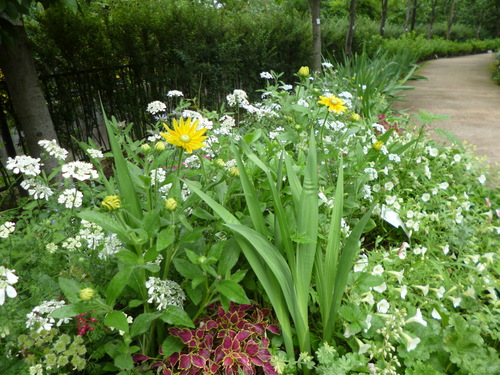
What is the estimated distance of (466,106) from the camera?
5.86m

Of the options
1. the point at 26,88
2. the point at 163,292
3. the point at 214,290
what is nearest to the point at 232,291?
the point at 214,290

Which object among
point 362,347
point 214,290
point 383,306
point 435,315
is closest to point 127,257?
point 214,290

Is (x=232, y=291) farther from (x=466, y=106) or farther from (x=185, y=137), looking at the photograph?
(x=466, y=106)

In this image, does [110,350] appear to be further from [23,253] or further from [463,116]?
[463,116]

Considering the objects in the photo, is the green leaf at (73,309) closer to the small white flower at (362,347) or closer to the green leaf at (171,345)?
the green leaf at (171,345)

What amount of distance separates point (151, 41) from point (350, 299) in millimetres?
3867

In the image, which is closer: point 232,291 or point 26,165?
point 232,291

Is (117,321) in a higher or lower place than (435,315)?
higher

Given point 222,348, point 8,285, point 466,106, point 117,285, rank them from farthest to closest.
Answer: point 466,106 < point 222,348 < point 117,285 < point 8,285

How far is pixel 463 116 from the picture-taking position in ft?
16.9

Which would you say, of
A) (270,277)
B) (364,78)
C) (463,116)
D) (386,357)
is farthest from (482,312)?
(463,116)

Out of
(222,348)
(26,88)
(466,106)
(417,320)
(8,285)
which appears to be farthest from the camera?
(466,106)

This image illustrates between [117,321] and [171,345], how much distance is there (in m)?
0.33

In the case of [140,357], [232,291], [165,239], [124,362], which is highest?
[165,239]
